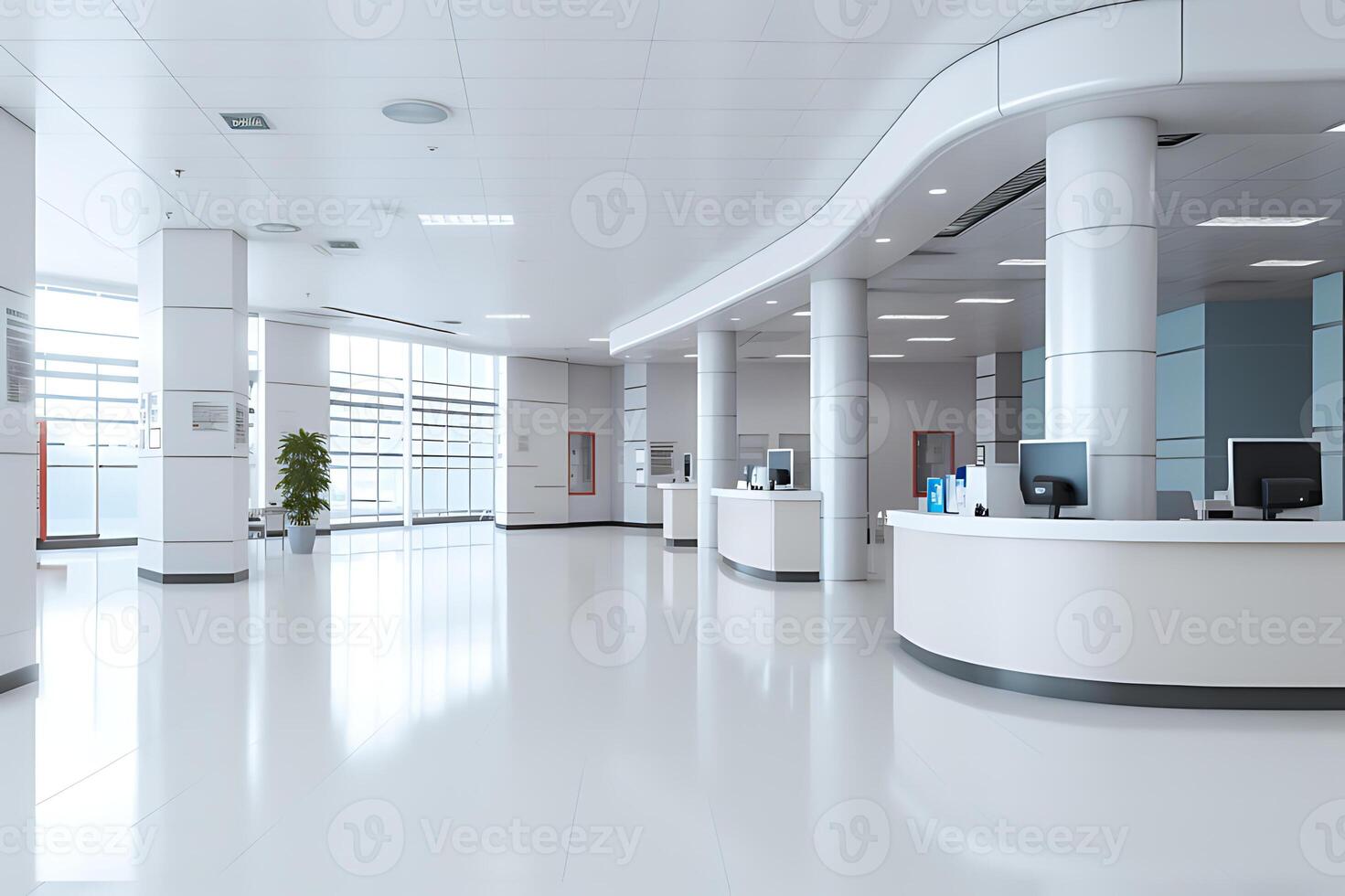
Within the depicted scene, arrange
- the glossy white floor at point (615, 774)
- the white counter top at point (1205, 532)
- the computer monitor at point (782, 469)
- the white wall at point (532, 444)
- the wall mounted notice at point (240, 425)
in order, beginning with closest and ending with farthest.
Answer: the glossy white floor at point (615, 774)
the white counter top at point (1205, 532)
the wall mounted notice at point (240, 425)
the computer monitor at point (782, 469)
the white wall at point (532, 444)

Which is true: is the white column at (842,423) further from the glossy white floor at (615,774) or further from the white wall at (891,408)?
the white wall at (891,408)

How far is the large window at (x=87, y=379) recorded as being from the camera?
1661 cm

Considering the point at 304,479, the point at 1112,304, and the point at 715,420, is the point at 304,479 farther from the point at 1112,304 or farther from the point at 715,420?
the point at 1112,304

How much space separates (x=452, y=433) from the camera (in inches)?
961

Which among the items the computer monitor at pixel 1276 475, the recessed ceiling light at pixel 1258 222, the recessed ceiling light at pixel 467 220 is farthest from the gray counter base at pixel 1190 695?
the recessed ceiling light at pixel 467 220

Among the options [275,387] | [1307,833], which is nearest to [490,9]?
[1307,833]

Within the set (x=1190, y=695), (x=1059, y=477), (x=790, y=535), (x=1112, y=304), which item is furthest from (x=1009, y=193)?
(x=790, y=535)

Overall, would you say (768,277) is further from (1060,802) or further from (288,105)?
(1060,802)

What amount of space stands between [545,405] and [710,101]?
57.2 ft

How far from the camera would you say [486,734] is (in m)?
4.91

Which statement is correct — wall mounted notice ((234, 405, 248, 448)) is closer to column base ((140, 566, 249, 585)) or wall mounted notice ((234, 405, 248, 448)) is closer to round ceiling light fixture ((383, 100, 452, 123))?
column base ((140, 566, 249, 585))

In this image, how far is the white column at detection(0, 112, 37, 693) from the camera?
6.41 meters

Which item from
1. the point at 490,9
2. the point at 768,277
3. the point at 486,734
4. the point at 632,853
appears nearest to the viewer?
the point at 632,853

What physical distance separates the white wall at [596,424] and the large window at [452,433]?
2.25 m
